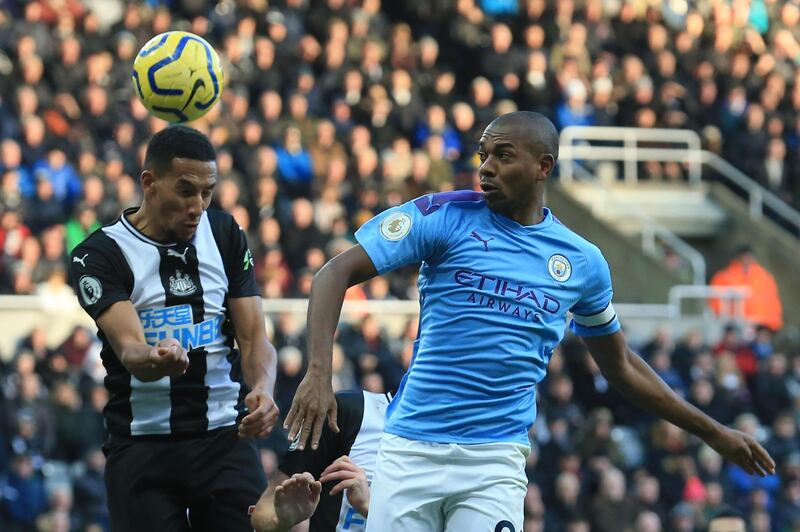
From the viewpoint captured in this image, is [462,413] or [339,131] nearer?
[462,413]

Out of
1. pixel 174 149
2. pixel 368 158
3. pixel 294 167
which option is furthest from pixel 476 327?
pixel 368 158

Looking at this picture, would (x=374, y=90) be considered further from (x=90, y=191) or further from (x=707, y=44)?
(x=707, y=44)

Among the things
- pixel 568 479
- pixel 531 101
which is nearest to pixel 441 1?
pixel 531 101

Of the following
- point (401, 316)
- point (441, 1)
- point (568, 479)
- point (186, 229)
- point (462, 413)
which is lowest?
point (568, 479)

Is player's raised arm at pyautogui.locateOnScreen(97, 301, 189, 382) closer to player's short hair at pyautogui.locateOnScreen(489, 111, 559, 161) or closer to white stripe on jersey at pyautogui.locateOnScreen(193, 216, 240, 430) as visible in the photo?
white stripe on jersey at pyautogui.locateOnScreen(193, 216, 240, 430)

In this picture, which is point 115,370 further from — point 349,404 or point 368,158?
point 368,158

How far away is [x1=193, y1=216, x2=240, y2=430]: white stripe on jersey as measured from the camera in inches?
260

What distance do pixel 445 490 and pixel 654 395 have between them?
1126 millimetres

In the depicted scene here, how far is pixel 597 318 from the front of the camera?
21.0ft

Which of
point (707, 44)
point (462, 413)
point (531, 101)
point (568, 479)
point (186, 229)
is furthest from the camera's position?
point (707, 44)

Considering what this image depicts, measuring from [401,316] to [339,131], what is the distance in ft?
11.1

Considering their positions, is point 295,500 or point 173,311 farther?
point 173,311

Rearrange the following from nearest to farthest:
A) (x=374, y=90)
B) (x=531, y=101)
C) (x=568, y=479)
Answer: (x=568, y=479) → (x=374, y=90) → (x=531, y=101)

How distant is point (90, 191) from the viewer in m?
16.0
